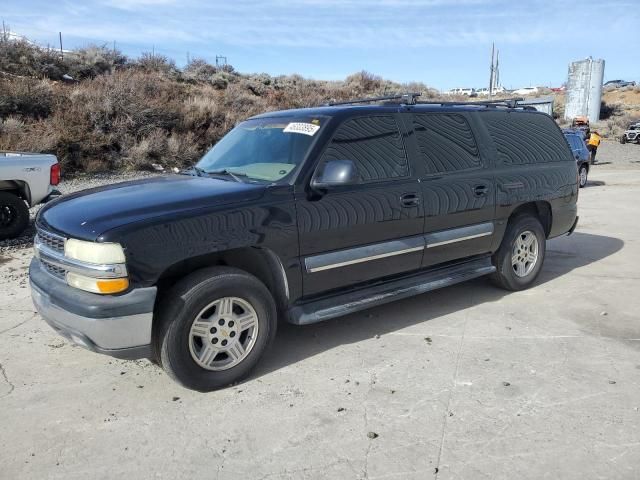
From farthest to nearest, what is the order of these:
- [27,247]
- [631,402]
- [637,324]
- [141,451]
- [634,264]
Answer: [27,247], [634,264], [637,324], [631,402], [141,451]

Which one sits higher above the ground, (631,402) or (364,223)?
(364,223)

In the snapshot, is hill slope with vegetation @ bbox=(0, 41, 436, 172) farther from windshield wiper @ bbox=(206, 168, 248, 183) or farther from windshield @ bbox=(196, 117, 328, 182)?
windshield wiper @ bbox=(206, 168, 248, 183)

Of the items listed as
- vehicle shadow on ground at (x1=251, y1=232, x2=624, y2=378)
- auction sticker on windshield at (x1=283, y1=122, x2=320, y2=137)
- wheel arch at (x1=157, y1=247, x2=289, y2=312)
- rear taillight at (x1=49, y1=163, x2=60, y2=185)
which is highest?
auction sticker on windshield at (x1=283, y1=122, x2=320, y2=137)

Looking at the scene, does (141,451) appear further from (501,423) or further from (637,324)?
(637,324)

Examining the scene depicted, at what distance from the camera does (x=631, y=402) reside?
3604mm

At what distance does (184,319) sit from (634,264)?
5995 millimetres

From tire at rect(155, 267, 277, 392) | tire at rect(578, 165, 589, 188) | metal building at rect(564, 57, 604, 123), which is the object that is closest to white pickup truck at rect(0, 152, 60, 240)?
tire at rect(155, 267, 277, 392)

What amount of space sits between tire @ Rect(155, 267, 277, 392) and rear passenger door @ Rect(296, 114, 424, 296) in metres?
0.48

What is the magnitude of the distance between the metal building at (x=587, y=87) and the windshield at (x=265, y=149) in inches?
1888

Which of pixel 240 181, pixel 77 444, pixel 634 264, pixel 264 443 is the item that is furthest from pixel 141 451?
pixel 634 264

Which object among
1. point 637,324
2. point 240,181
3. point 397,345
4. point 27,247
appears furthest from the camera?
point 27,247

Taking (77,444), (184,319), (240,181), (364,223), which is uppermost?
(240,181)

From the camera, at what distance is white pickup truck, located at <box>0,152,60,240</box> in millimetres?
8031

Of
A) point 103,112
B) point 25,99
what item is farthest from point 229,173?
point 25,99
